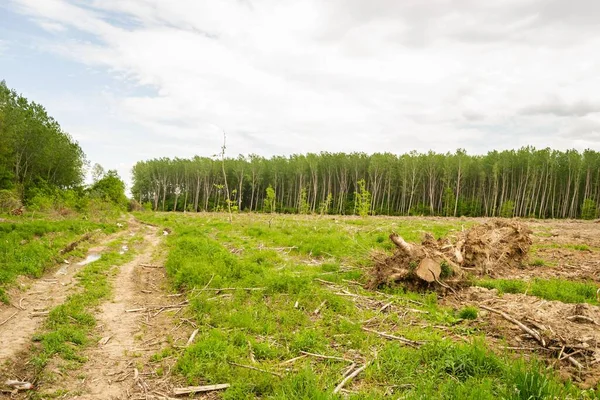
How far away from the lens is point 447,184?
3204 inches

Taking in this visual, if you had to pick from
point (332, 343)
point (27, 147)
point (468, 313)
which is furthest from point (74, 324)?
point (27, 147)

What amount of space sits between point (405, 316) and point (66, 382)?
6514mm

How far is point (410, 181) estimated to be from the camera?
83.2 meters

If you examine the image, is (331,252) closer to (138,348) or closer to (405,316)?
(405,316)

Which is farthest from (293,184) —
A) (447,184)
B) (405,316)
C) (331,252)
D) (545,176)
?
(405,316)

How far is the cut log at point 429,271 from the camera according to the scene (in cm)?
967

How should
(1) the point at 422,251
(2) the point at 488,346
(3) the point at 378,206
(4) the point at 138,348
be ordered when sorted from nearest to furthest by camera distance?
(2) the point at 488,346 < (4) the point at 138,348 < (1) the point at 422,251 < (3) the point at 378,206

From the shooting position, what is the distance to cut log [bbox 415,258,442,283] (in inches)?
381

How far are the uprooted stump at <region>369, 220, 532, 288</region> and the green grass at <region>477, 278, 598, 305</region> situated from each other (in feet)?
3.20

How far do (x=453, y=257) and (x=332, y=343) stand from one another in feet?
20.6

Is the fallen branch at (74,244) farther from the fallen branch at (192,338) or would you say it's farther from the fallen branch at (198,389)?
the fallen branch at (198,389)

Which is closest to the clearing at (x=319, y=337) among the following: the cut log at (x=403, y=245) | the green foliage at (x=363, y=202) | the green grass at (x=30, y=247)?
the cut log at (x=403, y=245)

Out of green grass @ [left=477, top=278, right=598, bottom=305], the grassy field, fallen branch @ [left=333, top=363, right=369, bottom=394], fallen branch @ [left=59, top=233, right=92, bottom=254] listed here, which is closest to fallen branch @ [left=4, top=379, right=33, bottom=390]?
the grassy field

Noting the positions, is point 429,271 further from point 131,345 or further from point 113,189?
point 113,189
